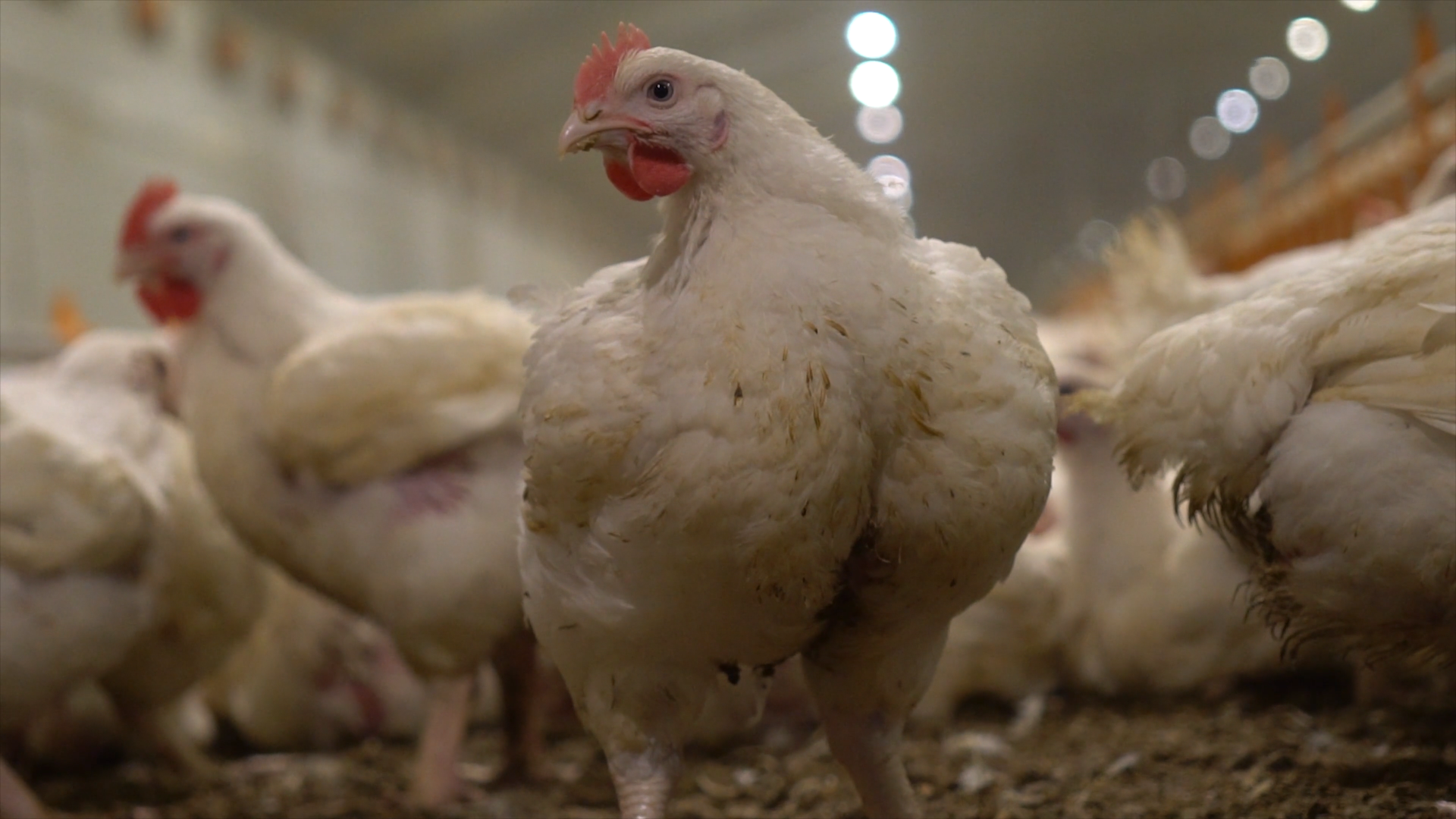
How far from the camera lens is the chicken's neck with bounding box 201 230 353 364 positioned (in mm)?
2795

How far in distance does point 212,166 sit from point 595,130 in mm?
4234

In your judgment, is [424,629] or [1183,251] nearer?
[424,629]

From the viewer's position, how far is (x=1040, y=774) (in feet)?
7.78

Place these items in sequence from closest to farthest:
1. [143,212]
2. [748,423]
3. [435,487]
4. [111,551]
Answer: [748,423] → [111,551] → [435,487] → [143,212]

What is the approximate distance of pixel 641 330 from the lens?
1.46 m

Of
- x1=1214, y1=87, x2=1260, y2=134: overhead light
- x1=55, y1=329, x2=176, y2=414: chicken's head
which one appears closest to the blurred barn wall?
x1=55, y1=329, x2=176, y2=414: chicken's head

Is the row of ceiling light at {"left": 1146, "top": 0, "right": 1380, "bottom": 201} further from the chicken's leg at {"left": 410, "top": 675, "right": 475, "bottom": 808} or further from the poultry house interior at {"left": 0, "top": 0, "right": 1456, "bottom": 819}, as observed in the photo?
the chicken's leg at {"left": 410, "top": 675, "right": 475, "bottom": 808}

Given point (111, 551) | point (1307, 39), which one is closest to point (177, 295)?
point (111, 551)

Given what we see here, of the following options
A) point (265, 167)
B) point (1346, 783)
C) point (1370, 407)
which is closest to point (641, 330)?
point (1370, 407)

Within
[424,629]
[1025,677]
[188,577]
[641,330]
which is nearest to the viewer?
[641,330]

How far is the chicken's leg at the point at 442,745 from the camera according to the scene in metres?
2.54

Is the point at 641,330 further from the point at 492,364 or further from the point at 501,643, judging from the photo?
the point at 501,643

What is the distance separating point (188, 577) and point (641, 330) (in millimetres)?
2070

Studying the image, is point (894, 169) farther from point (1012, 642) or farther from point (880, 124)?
point (1012, 642)
